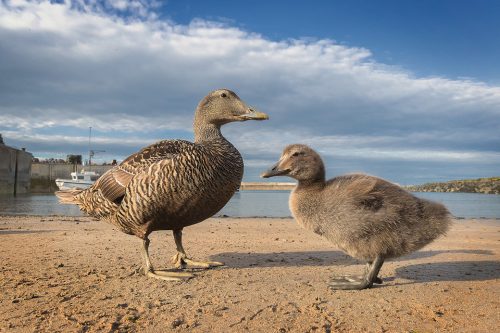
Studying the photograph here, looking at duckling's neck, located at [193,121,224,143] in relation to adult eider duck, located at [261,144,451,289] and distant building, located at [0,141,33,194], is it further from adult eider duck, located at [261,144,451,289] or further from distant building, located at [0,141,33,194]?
distant building, located at [0,141,33,194]

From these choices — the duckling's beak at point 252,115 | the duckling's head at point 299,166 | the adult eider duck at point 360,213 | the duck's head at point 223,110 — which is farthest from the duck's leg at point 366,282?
the duck's head at point 223,110

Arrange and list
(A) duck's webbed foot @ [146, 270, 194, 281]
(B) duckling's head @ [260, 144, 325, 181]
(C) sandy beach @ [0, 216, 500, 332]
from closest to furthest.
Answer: (C) sandy beach @ [0, 216, 500, 332] → (B) duckling's head @ [260, 144, 325, 181] → (A) duck's webbed foot @ [146, 270, 194, 281]

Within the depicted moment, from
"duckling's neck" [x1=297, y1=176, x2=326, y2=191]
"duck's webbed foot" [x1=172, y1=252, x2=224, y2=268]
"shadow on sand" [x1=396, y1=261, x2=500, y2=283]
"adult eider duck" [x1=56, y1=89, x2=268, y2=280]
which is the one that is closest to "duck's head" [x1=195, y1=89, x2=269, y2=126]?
"adult eider duck" [x1=56, y1=89, x2=268, y2=280]

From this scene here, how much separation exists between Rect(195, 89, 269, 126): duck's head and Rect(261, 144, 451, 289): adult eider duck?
1.11 metres

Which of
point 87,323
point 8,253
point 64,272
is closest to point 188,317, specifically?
point 87,323

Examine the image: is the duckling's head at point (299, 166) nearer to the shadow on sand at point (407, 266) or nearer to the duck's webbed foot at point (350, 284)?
the duck's webbed foot at point (350, 284)

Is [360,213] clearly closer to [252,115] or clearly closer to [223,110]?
[252,115]

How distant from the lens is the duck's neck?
587 centimetres

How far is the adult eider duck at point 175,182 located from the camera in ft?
16.4

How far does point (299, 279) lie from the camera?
5.23 m

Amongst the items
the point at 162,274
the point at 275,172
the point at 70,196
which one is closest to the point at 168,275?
the point at 162,274

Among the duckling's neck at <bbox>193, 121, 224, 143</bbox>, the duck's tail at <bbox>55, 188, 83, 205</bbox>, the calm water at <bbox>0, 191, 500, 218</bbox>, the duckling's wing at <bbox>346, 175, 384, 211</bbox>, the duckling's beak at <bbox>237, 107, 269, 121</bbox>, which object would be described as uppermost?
the duckling's beak at <bbox>237, 107, 269, 121</bbox>

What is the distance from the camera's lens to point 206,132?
591 centimetres

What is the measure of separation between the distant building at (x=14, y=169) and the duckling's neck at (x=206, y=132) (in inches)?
2329
